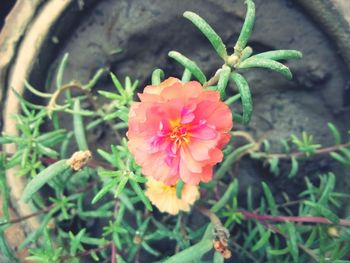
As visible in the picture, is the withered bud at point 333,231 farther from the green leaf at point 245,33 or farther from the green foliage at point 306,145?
the green leaf at point 245,33

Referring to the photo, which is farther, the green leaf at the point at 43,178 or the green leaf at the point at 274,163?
the green leaf at the point at 274,163

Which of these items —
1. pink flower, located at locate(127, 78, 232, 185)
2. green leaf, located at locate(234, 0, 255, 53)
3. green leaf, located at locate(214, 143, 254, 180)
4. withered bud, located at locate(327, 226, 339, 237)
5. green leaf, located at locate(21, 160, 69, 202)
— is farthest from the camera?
green leaf, located at locate(214, 143, 254, 180)

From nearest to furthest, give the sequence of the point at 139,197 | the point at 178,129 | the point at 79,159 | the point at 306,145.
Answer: the point at 178,129 → the point at 79,159 → the point at 139,197 → the point at 306,145

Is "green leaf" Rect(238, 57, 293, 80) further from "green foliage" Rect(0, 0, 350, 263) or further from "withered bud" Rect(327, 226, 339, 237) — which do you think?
"withered bud" Rect(327, 226, 339, 237)

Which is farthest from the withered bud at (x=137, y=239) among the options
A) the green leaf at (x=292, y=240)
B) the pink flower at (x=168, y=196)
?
the green leaf at (x=292, y=240)

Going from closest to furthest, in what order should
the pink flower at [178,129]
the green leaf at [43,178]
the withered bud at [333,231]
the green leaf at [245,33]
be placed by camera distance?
the pink flower at [178,129] < the green leaf at [245,33] < the green leaf at [43,178] < the withered bud at [333,231]

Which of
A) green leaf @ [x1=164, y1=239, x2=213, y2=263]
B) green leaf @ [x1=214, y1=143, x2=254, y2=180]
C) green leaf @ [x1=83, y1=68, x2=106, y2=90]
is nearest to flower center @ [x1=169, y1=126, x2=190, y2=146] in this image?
green leaf @ [x1=164, y1=239, x2=213, y2=263]

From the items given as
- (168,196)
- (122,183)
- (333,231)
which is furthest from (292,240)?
(122,183)

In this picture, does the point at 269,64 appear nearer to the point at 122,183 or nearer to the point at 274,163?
the point at 122,183

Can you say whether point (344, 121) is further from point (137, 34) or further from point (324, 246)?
point (137, 34)
